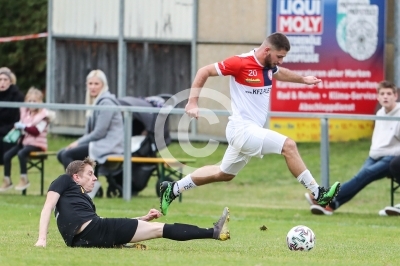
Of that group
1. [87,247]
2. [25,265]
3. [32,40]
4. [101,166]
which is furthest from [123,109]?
[32,40]

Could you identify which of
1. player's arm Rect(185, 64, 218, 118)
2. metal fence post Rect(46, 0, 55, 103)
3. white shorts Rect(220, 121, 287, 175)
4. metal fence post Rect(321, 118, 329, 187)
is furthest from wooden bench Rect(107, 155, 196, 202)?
metal fence post Rect(46, 0, 55, 103)

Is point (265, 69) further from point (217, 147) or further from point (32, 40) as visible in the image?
point (32, 40)

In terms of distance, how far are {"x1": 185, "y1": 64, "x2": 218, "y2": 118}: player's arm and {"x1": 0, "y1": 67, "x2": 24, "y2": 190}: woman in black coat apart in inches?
273

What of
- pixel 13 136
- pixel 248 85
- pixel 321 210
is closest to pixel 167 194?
pixel 248 85

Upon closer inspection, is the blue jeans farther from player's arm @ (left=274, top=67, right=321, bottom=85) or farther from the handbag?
the handbag

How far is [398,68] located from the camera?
2109 centimetres

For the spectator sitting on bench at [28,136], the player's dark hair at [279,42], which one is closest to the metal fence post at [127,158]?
the spectator sitting on bench at [28,136]

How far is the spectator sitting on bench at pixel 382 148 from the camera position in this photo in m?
16.4

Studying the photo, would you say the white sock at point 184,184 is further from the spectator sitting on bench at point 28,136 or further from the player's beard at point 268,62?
the spectator sitting on bench at point 28,136

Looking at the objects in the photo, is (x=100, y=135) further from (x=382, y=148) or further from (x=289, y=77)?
(x=289, y=77)

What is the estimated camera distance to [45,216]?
10.7m

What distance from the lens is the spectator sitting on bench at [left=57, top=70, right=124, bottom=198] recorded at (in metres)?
18.0

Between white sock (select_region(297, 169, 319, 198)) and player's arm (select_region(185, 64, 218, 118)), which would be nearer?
player's arm (select_region(185, 64, 218, 118))

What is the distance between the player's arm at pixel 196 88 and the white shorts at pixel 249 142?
0.68 meters
